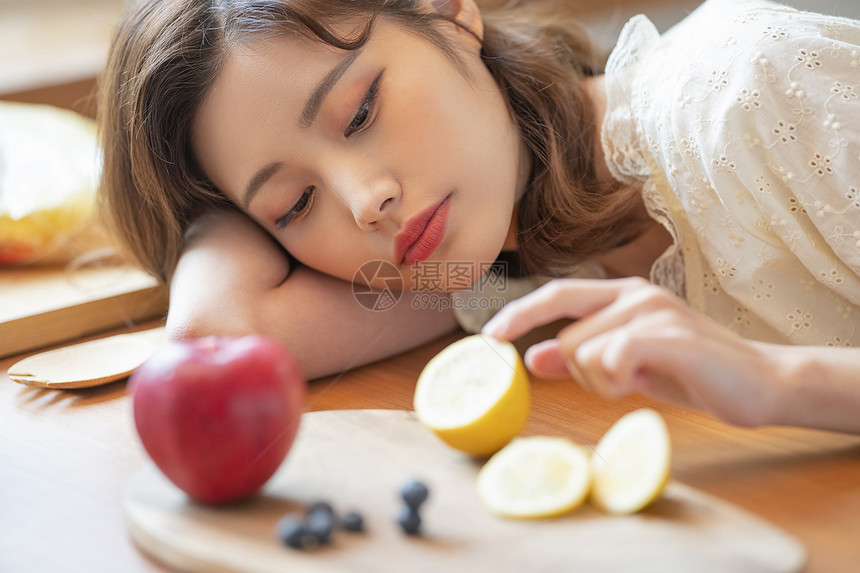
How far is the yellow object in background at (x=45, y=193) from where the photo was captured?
1196 millimetres

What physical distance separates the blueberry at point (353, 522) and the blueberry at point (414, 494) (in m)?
0.03

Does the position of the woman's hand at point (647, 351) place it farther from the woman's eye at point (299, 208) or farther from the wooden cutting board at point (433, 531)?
the woman's eye at point (299, 208)

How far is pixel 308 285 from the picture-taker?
0.92 metres

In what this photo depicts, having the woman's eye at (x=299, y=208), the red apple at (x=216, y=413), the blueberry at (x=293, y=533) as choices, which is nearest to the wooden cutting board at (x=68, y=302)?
the woman's eye at (x=299, y=208)

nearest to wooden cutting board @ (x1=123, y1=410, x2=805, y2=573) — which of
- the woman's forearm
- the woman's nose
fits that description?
the woman's forearm

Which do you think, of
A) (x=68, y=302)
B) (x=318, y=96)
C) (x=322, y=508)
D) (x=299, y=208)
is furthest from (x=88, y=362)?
(x=322, y=508)

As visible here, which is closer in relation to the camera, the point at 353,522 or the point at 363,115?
the point at 353,522

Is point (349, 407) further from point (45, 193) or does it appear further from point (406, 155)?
point (45, 193)

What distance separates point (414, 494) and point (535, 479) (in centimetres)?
8

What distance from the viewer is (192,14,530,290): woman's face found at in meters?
0.77

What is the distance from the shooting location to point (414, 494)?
19.5 inches

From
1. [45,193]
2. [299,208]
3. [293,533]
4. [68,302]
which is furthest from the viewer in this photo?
[45,193]

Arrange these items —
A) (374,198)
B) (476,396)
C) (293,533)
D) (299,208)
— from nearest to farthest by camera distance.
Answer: (293,533), (476,396), (374,198), (299,208)

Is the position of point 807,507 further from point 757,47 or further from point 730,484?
point 757,47
